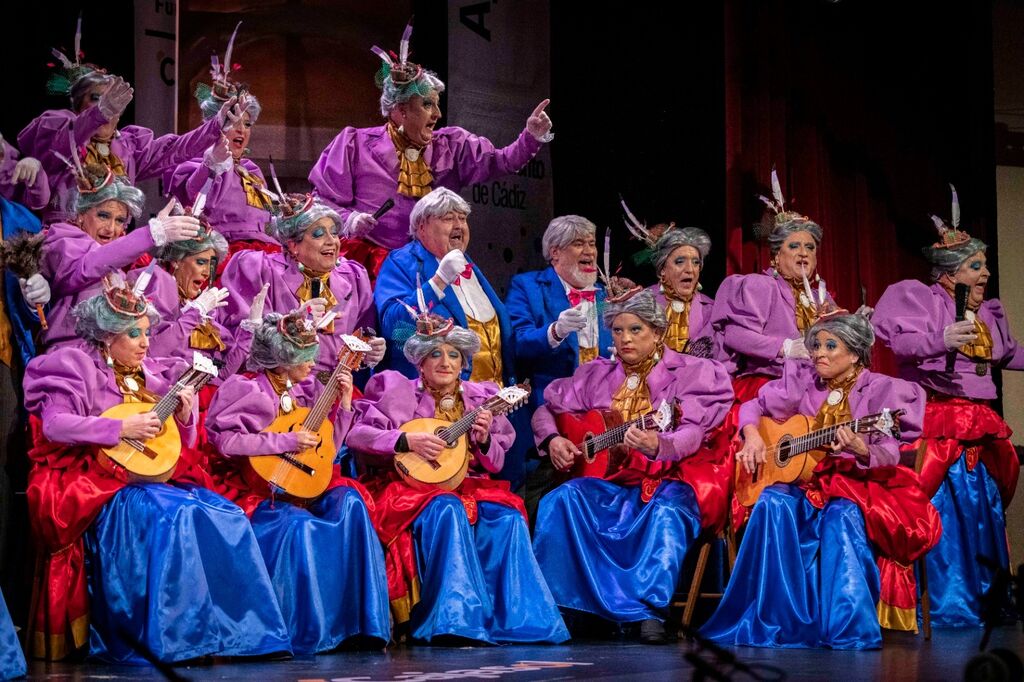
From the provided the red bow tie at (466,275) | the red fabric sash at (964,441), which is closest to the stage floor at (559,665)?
the red fabric sash at (964,441)

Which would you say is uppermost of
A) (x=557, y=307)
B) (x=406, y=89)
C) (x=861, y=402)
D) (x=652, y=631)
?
(x=406, y=89)

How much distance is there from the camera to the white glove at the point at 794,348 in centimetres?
656

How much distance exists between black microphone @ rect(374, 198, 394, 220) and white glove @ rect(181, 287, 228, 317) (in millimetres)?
1089

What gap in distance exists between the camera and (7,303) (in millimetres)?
5527

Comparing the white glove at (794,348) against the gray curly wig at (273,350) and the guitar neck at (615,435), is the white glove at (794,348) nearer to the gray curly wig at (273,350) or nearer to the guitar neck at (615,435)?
the guitar neck at (615,435)

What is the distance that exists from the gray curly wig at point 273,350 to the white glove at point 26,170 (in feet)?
3.94

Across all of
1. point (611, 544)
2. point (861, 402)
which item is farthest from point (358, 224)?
point (861, 402)

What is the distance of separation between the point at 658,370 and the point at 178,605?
233 centimetres

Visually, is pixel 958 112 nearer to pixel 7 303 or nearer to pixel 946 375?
pixel 946 375

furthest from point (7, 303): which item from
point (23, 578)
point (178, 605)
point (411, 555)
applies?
point (411, 555)

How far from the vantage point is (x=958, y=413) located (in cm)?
686

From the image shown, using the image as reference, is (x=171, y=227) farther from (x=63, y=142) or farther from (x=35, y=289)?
(x=63, y=142)

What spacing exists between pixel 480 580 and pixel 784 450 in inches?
50.8

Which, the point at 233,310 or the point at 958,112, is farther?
the point at 958,112
